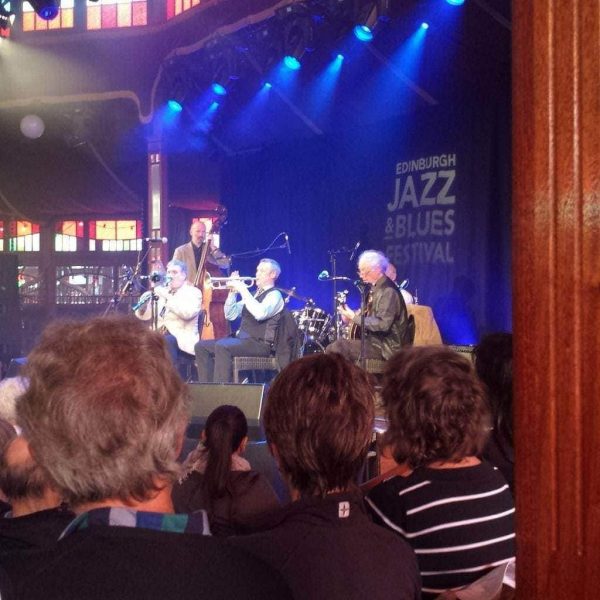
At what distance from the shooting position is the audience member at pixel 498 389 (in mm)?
2168

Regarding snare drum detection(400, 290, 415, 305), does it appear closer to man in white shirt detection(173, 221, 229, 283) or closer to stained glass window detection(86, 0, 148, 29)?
man in white shirt detection(173, 221, 229, 283)

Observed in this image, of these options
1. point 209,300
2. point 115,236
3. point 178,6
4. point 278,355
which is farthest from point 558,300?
point 115,236

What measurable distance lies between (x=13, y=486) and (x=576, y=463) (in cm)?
126

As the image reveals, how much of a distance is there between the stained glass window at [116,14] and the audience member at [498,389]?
9491mm

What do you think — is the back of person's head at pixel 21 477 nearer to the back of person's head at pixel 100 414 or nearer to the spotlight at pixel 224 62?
the back of person's head at pixel 100 414

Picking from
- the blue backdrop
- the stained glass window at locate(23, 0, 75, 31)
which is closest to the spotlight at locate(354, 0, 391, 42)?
the blue backdrop

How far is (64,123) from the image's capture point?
1122cm

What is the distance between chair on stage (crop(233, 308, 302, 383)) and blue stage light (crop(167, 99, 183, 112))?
4.06 metres

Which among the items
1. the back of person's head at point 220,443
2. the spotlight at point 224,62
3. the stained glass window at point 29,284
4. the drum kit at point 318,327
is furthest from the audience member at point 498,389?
the stained glass window at point 29,284

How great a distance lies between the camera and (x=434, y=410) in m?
1.76

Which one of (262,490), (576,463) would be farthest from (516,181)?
(262,490)

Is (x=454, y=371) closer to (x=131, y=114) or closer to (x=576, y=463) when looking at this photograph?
(x=576, y=463)

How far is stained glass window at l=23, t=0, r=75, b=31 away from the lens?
11.0 meters

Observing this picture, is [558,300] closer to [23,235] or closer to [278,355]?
[278,355]
